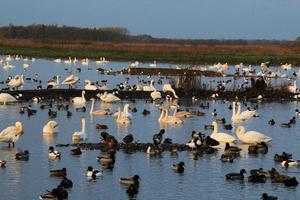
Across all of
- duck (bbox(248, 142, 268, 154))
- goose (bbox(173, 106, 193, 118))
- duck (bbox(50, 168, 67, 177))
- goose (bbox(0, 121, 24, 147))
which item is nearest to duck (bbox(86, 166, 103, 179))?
duck (bbox(50, 168, 67, 177))

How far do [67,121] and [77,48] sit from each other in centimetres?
6651

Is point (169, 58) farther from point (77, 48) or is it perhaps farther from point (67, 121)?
point (67, 121)

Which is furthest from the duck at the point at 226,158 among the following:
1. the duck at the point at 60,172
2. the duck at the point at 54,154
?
the duck at the point at 60,172

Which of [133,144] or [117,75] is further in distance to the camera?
[117,75]

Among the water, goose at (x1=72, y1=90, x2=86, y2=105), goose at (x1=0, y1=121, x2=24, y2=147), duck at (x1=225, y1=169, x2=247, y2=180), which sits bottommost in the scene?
the water

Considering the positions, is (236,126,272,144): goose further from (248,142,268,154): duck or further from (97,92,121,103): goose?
(97,92,121,103): goose

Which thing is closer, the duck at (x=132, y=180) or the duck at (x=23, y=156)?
the duck at (x=132, y=180)

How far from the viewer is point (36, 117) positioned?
28016 millimetres

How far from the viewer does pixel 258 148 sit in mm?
21328

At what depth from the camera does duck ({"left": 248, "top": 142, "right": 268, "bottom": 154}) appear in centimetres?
2088

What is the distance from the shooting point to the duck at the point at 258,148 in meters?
20.9

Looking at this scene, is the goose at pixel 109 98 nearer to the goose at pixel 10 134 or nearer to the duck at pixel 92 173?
the goose at pixel 10 134

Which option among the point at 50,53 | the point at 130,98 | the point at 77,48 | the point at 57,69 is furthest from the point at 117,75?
the point at 77,48

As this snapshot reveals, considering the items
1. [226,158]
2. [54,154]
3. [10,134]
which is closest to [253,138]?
[226,158]
